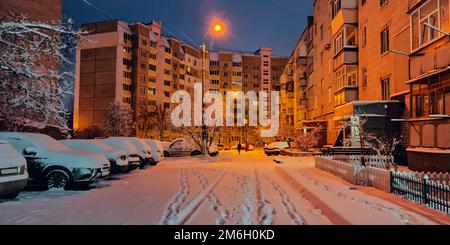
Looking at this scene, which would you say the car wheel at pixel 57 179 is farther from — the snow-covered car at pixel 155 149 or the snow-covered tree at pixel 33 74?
the snow-covered car at pixel 155 149

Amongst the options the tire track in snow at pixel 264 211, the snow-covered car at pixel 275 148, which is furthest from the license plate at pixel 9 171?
the snow-covered car at pixel 275 148

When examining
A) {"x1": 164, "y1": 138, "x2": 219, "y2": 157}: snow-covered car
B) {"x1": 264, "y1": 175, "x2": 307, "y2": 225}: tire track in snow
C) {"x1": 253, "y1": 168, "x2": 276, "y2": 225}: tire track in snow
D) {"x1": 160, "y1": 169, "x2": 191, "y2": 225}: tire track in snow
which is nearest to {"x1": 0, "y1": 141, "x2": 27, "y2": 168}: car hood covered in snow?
{"x1": 160, "y1": 169, "x2": 191, "y2": 225}: tire track in snow

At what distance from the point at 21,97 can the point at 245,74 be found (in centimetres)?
10314

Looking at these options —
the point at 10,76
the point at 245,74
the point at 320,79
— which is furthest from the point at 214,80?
the point at 10,76

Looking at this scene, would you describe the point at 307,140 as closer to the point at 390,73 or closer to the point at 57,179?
the point at 390,73

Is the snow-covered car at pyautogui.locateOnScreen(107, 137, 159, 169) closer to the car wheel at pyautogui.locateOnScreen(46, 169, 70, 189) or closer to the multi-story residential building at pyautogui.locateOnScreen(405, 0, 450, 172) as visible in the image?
the car wheel at pyautogui.locateOnScreen(46, 169, 70, 189)

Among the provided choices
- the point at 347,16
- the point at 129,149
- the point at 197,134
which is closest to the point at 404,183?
the point at 129,149

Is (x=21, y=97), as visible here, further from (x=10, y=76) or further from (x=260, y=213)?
(x=260, y=213)

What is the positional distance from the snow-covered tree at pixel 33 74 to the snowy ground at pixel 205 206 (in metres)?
5.58

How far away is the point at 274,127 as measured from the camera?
3123 inches

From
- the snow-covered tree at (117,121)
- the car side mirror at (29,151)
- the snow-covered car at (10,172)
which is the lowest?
the snow-covered car at (10,172)

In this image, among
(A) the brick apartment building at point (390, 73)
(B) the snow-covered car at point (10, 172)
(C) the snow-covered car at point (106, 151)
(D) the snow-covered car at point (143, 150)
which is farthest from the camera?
(D) the snow-covered car at point (143, 150)

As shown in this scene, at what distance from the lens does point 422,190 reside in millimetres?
9148

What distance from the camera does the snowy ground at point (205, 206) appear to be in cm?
753
